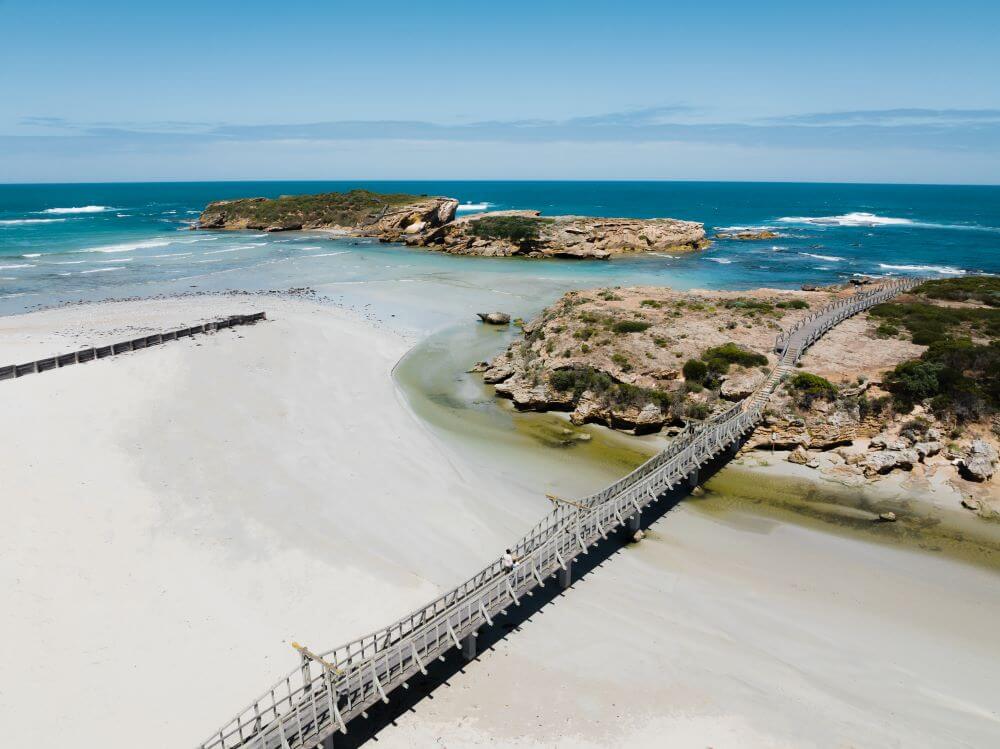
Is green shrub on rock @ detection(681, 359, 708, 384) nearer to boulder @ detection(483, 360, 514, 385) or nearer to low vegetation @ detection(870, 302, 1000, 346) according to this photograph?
boulder @ detection(483, 360, 514, 385)

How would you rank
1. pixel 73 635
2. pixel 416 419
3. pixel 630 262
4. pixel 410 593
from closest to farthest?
pixel 73 635 → pixel 410 593 → pixel 416 419 → pixel 630 262

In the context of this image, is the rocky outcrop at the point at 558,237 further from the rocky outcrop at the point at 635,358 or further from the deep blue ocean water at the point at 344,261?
the rocky outcrop at the point at 635,358

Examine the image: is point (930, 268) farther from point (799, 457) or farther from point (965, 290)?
point (799, 457)

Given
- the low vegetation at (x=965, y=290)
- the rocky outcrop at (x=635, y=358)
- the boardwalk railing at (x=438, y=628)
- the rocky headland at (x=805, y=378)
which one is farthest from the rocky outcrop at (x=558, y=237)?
the boardwalk railing at (x=438, y=628)

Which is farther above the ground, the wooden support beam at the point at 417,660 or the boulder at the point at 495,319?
the wooden support beam at the point at 417,660

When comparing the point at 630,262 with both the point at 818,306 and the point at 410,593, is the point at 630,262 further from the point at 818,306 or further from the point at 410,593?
the point at 410,593

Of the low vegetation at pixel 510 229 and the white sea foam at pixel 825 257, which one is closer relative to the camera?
the white sea foam at pixel 825 257

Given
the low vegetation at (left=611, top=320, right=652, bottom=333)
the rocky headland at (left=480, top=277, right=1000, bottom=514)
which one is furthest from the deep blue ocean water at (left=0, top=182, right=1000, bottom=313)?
the low vegetation at (left=611, top=320, right=652, bottom=333)

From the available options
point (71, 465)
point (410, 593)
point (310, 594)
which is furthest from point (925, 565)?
point (71, 465)
